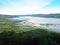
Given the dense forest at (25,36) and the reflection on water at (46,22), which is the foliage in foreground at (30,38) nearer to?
the dense forest at (25,36)

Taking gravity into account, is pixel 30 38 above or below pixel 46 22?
below

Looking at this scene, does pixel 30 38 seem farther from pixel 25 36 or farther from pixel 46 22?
pixel 46 22

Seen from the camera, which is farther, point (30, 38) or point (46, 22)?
point (46, 22)

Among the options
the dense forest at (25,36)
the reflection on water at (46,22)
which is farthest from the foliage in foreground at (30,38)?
the reflection on water at (46,22)

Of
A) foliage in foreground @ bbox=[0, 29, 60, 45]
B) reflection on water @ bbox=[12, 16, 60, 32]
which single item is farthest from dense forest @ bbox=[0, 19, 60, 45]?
reflection on water @ bbox=[12, 16, 60, 32]

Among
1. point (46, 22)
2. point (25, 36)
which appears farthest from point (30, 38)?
point (46, 22)

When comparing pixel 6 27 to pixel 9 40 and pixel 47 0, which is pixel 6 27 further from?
pixel 47 0

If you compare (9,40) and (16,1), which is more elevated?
(16,1)

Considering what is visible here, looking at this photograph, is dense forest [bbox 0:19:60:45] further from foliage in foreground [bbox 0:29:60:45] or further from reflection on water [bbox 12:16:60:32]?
reflection on water [bbox 12:16:60:32]

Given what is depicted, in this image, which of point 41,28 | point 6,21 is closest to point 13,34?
point 6,21
